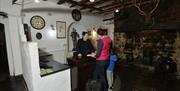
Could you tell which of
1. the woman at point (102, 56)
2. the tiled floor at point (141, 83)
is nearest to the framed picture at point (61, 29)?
the tiled floor at point (141, 83)

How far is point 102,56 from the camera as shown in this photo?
2674 mm

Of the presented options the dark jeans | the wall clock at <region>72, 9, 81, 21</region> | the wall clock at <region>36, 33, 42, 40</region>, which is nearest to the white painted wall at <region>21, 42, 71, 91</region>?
the dark jeans

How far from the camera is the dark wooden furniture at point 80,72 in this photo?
2494 mm

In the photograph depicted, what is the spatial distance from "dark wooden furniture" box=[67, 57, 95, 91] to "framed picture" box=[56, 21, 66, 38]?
8.02ft

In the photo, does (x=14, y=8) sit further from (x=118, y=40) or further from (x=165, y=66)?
(x=165, y=66)

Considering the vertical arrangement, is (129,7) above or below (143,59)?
above

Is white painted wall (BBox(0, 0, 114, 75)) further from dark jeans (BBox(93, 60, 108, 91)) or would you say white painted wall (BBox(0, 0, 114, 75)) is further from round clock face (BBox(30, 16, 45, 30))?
dark jeans (BBox(93, 60, 108, 91))

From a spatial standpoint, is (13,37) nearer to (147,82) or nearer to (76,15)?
(76,15)

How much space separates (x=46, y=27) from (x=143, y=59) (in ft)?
12.4

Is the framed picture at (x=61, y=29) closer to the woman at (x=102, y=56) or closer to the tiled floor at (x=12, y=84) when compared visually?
the tiled floor at (x=12, y=84)

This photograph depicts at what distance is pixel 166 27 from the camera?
3.06m

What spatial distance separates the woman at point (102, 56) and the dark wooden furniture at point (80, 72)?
0.54ft

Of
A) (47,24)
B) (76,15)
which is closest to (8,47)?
(47,24)

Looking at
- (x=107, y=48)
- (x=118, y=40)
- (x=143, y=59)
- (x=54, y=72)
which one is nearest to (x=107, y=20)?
(x=118, y=40)
